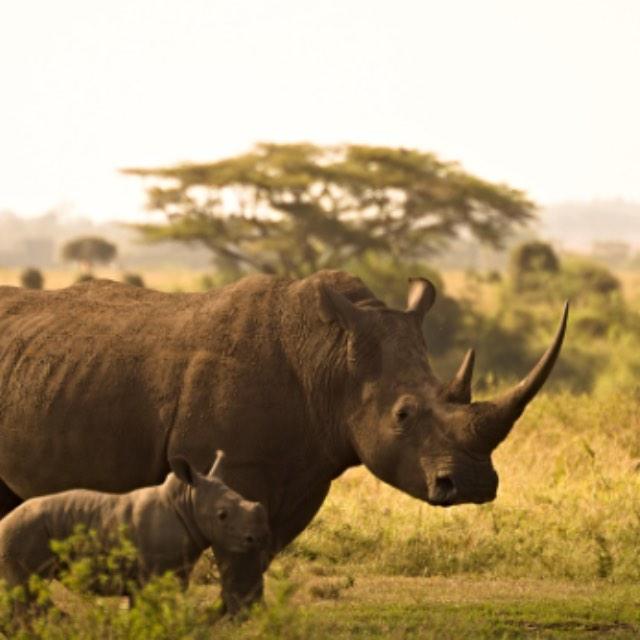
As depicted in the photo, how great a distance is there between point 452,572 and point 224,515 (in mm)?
3911

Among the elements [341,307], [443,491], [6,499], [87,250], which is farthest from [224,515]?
[87,250]

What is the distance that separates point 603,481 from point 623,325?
79.6 ft

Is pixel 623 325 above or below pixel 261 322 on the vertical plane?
below

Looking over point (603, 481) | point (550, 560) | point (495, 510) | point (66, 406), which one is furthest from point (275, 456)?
point (603, 481)

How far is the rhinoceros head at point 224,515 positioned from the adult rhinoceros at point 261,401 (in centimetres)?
95

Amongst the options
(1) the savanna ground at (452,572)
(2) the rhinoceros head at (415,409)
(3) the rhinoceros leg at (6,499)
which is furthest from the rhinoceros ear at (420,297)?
(3) the rhinoceros leg at (6,499)

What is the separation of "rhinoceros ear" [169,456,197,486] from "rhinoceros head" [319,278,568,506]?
1.19 metres

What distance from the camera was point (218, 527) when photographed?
7.48 m

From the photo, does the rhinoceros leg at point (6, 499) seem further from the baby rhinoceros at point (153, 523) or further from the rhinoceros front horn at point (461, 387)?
the rhinoceros front horn at point (461, 387)

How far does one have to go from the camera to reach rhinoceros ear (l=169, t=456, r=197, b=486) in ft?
24.6

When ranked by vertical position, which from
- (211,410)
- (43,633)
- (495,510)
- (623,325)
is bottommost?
(623,325)

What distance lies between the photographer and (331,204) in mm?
44656

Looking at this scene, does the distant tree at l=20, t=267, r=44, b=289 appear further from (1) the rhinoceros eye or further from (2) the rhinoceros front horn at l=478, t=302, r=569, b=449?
(2) the rhinoceros front horn at l=478, t=302, r=569, b=449

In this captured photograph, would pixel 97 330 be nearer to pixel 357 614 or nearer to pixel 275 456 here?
pixel 275 456
